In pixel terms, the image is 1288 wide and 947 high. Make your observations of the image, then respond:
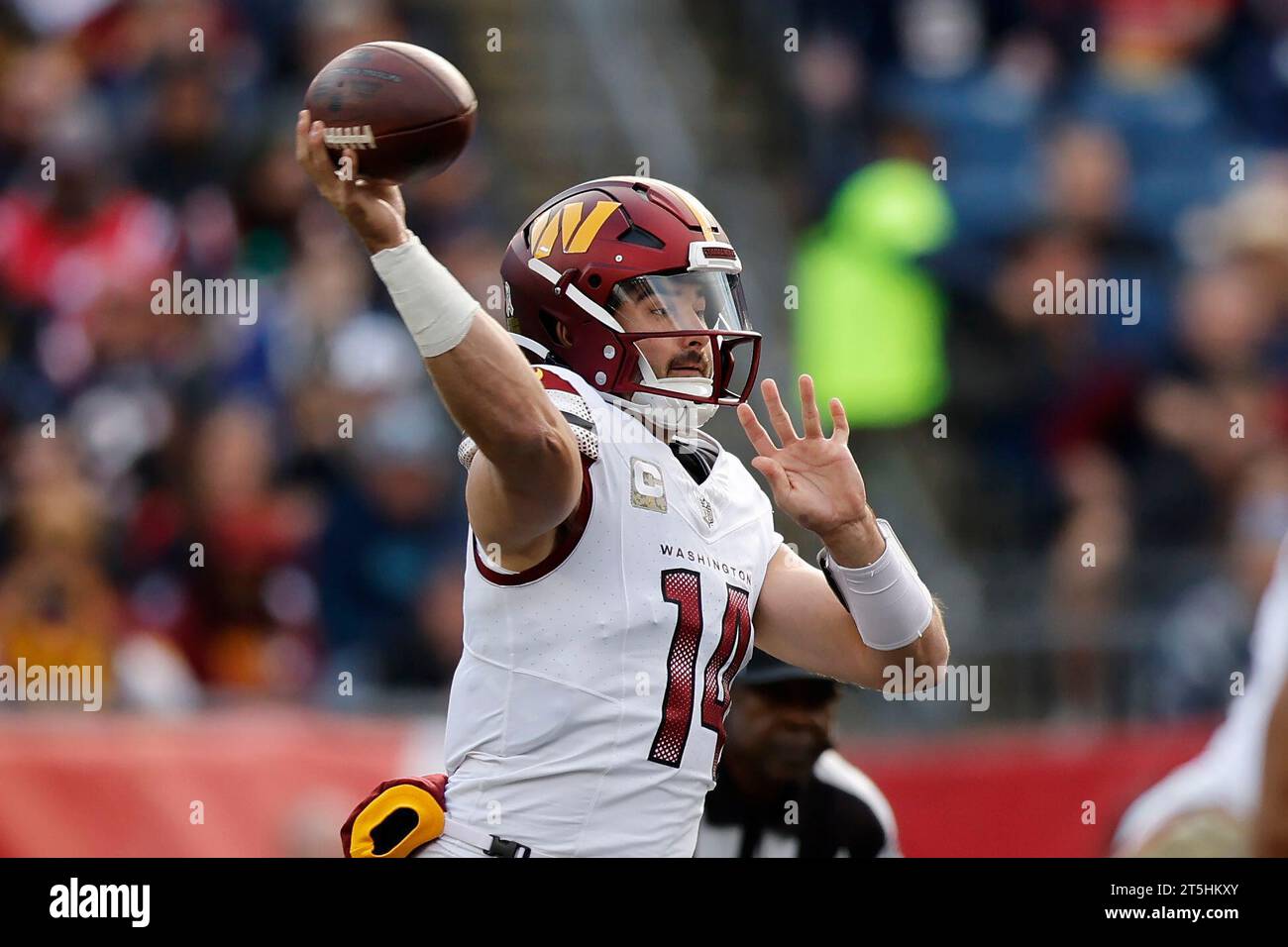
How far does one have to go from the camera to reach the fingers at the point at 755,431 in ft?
14.7

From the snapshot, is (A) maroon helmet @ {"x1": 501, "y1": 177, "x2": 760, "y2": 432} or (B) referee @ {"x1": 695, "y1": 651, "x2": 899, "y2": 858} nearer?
(A) maroon helmet @ {"x1": 501, "y1": 177, "x2": 760, "y2": 432}

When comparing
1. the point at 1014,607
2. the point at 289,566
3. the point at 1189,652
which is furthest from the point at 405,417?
the point at 1189,652

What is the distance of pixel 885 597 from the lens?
4.61 metres

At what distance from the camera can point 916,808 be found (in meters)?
7.99

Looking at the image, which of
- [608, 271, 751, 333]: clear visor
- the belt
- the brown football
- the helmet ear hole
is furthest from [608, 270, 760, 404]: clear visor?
the belt

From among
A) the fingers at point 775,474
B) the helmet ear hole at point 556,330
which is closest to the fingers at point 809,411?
the fingers at point 775,474

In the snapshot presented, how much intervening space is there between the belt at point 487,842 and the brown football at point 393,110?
1359mm

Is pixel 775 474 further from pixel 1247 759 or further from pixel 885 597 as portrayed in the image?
pixel 1247 759

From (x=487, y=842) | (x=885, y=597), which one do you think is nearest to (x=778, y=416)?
(x=885, y=597)

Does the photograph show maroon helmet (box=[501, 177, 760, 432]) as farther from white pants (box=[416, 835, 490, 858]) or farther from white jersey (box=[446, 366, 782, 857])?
white pants (box=[416, 835, 490, 858])

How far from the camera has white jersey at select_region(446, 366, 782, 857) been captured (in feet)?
14.1

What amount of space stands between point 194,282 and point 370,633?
2355 millimetres

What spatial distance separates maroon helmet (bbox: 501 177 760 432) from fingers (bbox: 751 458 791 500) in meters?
0.16

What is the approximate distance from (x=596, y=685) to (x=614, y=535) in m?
0.32
